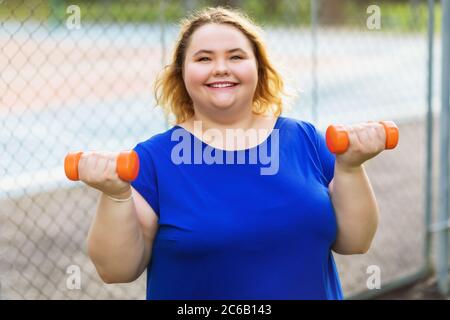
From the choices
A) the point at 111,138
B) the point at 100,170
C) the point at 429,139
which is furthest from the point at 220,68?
the point at 111,138

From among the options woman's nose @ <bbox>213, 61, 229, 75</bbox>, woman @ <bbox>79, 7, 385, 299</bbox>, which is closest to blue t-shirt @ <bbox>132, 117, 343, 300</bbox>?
woman @ <bbox>79, 7, 385, 299</bbox>

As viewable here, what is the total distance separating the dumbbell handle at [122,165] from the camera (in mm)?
1975

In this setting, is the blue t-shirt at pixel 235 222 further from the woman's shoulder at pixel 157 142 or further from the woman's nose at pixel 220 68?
the woman's nose at pixel 220 68

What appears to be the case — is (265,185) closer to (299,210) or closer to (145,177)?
(299,210)

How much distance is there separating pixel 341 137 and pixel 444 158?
2.80 meters

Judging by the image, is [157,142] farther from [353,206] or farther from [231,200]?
[353,206]

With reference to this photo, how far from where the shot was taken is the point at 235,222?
2131mm

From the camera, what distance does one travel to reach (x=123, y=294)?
4566mm

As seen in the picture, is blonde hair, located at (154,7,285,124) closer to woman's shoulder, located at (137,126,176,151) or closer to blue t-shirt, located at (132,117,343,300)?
woman's shoulder, located at (137,126,176,151)

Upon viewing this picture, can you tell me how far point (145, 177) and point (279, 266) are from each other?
1.57 feet

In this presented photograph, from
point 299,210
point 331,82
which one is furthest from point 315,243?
point 331,82

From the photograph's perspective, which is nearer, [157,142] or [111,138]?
[157,142]

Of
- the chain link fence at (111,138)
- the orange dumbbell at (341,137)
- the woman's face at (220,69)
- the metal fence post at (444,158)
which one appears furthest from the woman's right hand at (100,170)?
the metal fence post at (444,158)

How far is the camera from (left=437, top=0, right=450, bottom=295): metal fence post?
4402mm
